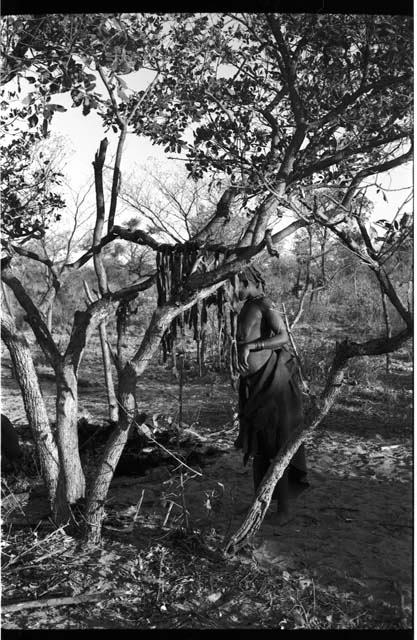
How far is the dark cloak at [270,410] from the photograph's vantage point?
3.58 metres

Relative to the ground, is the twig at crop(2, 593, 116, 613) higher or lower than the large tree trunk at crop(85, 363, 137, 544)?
lower

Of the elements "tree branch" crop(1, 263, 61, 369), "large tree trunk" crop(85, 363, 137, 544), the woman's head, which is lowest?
"large tree trunk" crop(85, 363, 137, 544)

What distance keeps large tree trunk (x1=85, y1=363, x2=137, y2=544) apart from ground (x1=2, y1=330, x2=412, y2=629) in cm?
14

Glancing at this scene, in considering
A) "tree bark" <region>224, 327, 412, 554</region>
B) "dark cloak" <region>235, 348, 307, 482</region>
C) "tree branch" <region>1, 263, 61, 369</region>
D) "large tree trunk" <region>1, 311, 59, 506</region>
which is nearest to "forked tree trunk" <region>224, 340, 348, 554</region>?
"tree bark" <region>224, 327, 412, 554</region>

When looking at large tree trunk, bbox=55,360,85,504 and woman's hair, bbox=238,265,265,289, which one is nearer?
large tree trunk, bbox=55,360,85,504

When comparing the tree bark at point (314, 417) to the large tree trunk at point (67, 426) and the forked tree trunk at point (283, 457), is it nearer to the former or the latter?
the forked tree trunk at point (283, 457)

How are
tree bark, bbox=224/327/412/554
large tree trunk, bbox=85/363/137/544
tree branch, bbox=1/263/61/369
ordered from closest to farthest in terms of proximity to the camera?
tree bark, bbox=224/327/412/554
large tree trunk, bbox=85/363/137/544
tree branch, bbox=1/263/61/369

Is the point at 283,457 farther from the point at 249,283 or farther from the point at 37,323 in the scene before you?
the point at 37,323

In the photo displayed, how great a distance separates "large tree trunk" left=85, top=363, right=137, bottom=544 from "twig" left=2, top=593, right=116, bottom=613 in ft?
1.81

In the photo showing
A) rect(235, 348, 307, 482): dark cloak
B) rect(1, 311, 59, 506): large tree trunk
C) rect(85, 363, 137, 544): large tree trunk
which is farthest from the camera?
rect(235, 348, 307, 482): dark cloak

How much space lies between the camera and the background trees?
3.00 meters

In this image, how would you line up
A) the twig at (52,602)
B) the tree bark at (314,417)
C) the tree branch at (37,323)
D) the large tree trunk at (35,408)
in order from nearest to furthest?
the tree bark at (314,417) → the twig at (52,602) → the large tree trunk at (35,408) → the tree branch at (37,323)

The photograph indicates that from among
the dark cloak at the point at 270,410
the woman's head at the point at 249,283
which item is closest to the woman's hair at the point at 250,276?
the woman's head at the point at 249,283

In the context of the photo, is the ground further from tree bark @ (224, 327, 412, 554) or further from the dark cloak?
the dark cloak
